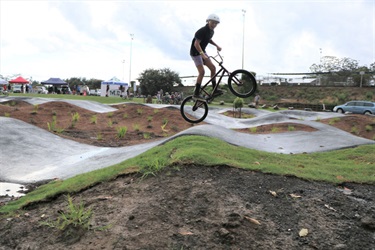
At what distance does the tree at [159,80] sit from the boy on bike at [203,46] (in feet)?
164

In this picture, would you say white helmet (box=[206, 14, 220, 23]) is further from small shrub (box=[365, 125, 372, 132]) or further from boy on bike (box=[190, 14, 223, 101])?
small shrub (box=[365, 125, 372, 132])

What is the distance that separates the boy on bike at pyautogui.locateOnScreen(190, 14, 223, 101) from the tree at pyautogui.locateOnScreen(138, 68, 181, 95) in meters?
49.9

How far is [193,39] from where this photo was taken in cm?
648

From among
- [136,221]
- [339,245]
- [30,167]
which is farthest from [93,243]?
[30,167]

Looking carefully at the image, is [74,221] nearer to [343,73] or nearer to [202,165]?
[202,165]

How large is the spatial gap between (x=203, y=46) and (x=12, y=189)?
5046 millimetres

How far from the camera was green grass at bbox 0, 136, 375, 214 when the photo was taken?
20.0 feet

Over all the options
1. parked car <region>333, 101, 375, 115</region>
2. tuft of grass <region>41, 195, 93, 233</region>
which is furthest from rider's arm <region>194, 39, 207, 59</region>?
parked car <region>333, 101, 375, 115</region>

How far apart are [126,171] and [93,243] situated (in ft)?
6.98

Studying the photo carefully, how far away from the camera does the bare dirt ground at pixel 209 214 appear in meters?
4.24

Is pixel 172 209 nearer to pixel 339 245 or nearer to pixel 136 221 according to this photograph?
pixel 136 221

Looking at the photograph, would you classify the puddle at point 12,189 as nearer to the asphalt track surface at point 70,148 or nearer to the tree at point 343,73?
the asphalt track surface at point 70,148

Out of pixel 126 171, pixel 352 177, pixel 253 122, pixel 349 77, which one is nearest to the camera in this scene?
pixel 126 171

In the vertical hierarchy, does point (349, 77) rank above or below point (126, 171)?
above
